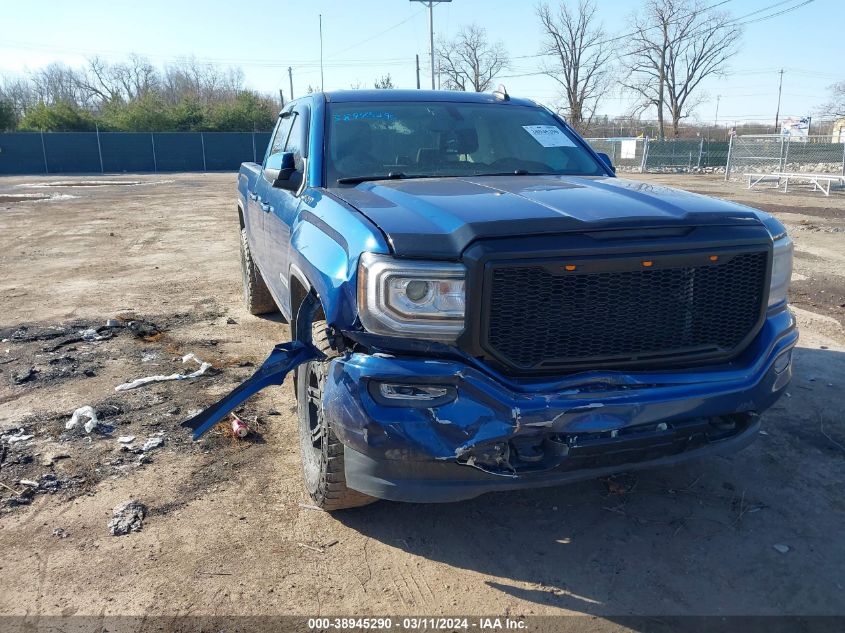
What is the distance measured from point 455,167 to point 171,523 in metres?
2.34

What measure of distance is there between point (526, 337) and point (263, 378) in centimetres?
108

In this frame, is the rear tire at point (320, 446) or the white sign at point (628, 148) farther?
the white sign at point (628, 148)

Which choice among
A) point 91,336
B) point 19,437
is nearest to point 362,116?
point 19,437

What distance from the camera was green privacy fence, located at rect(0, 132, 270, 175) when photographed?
35.9 meters

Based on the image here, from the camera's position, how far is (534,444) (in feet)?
8.02

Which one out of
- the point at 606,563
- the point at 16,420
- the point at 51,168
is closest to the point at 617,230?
the point at 606,563

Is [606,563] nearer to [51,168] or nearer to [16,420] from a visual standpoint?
[16,420]

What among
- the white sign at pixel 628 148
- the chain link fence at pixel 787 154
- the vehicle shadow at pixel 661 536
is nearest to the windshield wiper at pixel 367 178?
the vehicle shadow at pixel 661 536

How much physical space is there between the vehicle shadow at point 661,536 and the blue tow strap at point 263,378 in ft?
2.57

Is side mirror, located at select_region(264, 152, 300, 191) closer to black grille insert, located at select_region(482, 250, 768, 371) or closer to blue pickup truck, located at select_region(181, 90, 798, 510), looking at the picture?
blue pickup truck, located at select_region(181, 90, 798, 510)

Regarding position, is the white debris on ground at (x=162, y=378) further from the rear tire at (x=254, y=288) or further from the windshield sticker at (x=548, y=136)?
the windshield sticker at (x=548, y=136)

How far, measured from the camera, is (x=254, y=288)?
621 centimetres

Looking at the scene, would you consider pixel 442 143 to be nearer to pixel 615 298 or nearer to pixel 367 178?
pixel 367 178

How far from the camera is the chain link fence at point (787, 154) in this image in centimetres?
2406
